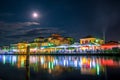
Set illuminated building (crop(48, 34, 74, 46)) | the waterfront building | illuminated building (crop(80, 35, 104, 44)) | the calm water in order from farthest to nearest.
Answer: illuminated building (crop(48, 34, 74, 46)) → illuminated building (crop(80, 35, 104, 44)) → the waterfront building → the calm water

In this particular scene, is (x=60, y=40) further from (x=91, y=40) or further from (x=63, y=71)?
(x=63, y=71)

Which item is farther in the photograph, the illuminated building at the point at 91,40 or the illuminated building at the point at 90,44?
the illuminated building at the point at 91,40

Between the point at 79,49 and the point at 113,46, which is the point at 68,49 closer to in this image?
the point at 79,49

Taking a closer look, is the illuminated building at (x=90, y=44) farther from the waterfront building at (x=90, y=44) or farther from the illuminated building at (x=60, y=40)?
the illuminated building at (x=60, y=40)

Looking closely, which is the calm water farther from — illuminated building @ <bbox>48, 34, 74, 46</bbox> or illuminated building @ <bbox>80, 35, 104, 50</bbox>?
illuminated building @ <bbox>48, 34, 74, 46</bbox>

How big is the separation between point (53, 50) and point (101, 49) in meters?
38.1

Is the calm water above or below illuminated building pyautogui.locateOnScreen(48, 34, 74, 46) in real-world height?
below

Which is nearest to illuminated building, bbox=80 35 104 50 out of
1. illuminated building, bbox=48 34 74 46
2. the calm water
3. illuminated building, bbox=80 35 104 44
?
illuminated building, bbox=80 35 104 44

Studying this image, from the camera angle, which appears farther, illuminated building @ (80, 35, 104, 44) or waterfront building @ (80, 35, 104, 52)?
illuminated building @ (80, 35, 104, 44)

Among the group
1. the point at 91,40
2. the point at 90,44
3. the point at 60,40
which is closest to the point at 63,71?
the point at 90,44

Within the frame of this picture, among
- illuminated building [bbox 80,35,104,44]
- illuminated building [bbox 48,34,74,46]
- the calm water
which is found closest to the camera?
the calm water

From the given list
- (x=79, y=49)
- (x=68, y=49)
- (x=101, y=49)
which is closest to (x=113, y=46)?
(x=101, y=49)

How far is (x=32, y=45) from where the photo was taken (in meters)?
141

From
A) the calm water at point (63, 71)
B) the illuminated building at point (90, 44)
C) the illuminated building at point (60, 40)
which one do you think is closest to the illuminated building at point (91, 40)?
the illuminated building at point (90, 44)
